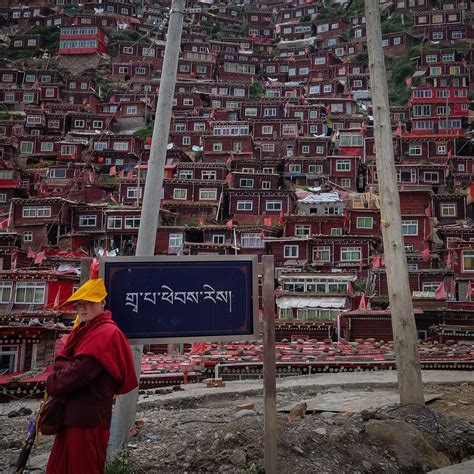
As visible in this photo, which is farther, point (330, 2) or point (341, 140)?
point (330, 2)

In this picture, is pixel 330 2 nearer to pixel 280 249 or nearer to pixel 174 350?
pixel 280 249

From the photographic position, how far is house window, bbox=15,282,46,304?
31.0m

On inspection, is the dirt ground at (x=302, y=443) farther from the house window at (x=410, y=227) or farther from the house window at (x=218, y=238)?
the house window at (x=410, y=227)

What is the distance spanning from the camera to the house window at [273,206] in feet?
160

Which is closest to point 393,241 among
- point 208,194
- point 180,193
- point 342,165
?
point 208,194

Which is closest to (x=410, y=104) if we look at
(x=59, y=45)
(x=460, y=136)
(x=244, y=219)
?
(x=460, y=136)

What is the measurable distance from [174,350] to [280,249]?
16.0 metres

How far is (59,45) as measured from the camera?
3701 inches

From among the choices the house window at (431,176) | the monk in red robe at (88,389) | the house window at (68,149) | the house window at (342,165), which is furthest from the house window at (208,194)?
the monk in red robe at (88,389)

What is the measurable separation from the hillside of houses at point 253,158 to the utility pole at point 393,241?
4951 mm

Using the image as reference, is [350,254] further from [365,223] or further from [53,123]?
[53,123]

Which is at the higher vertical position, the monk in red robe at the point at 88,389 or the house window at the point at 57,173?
the house window at the point at 57,173

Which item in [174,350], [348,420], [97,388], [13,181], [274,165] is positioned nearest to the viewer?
[97,388]

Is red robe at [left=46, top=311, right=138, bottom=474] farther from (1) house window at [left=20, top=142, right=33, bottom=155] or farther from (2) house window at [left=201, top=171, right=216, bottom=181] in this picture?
(1) house window at [left=20, top=142, right=33, bottom=155]
